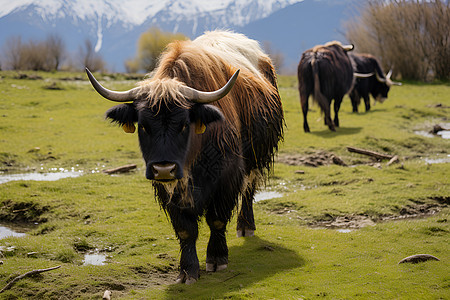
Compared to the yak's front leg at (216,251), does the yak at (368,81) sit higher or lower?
higher

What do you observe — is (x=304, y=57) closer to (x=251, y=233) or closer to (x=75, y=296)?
(x=251, y=233)

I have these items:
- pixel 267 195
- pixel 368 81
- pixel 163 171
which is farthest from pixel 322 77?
pixel 163 171

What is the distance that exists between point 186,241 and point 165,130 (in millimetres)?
1122

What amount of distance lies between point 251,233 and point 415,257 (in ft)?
6.45

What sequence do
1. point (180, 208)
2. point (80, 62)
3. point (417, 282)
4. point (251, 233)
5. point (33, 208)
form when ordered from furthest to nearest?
point (80, 62) < point (33, 208) < point (251, 233) < point (180, 208) < point (417, 282)

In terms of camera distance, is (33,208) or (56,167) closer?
(33,208)

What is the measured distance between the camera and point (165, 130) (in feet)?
12.8

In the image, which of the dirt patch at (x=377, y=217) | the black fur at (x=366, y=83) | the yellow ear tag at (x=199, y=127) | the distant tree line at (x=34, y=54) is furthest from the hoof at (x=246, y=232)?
the distant tree line at (x=34, y=54)

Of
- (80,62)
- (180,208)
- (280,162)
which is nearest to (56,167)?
(280,162)

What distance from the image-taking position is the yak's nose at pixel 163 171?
3.69 metres

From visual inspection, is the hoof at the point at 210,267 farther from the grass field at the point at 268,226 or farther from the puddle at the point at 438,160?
the puddle at the point at 438,160

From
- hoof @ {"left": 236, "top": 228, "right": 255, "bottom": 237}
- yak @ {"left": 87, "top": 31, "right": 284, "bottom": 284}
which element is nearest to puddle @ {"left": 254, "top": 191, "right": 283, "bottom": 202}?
hoof @ {"left": 236, "top": 228, "right": 255, "bottom": 237}

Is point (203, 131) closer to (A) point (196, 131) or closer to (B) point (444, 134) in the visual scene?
(A) point (196, 131)

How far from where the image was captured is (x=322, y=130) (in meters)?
13.4
